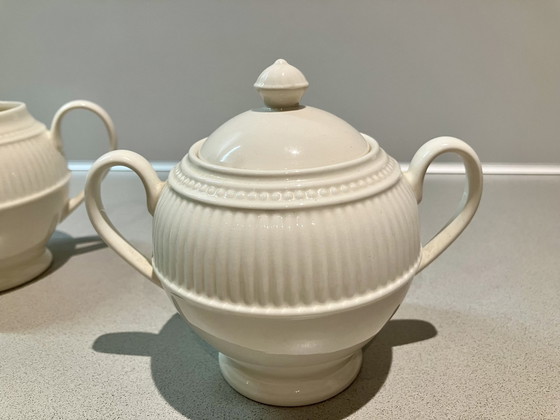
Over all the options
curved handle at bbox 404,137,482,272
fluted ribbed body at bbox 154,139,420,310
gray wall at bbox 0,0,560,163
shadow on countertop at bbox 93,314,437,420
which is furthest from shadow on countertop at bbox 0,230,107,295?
curved handle at bbox 404,137,482,272

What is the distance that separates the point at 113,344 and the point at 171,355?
102mm

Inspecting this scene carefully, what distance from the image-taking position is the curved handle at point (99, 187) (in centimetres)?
71

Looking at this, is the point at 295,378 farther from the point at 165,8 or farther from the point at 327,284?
the point at 165,8

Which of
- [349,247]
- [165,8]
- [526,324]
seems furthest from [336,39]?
[349,247]

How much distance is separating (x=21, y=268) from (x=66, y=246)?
18 centimetres

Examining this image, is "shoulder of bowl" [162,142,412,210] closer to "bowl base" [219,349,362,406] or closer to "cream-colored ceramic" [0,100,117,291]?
"bowl base" [219,349,362,406]

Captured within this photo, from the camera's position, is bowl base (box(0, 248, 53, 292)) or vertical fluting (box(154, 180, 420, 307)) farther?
bowl base (box(0, 248, 53, 292))

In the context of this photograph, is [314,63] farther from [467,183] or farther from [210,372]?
[210,372]

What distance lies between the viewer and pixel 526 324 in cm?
88

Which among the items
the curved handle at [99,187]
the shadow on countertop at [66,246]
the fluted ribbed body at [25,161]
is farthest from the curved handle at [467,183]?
the shadow on countertop at [66,246]

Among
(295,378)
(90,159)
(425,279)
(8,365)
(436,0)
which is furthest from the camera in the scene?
(90,159)

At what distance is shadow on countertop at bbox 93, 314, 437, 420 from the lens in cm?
72

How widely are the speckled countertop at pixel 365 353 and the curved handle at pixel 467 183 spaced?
0.18 metres

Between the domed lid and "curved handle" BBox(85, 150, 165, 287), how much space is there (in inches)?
3.4
